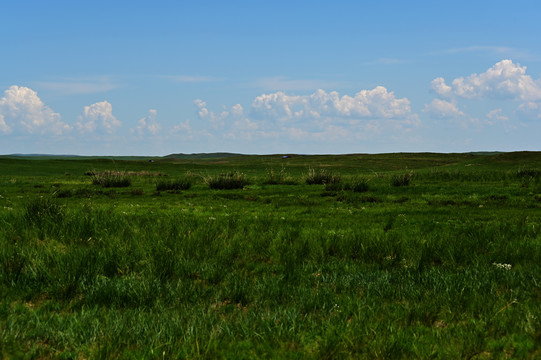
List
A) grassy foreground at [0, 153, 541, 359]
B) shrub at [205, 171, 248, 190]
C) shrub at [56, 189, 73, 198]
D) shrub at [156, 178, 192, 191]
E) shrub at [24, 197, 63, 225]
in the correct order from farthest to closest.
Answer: shrub at [205, 171, 248, 190]
shrub at [156, 178, 192, 191]
shrub at [56, 189, 73, 198]
shrub at [24, 197, 63, 225]
grassy foreground at [0, 153, 541, 359]

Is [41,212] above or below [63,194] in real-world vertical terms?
above

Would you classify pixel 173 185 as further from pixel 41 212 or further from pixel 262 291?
pixel 262 291

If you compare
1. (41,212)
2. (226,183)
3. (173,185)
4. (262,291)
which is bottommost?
(262,291)

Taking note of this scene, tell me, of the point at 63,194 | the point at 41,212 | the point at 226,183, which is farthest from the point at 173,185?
the point at 41,212

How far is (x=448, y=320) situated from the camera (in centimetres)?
586

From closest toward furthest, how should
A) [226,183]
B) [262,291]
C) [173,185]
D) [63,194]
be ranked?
[262,291] < [63,194] < [226,183] < [173,185]

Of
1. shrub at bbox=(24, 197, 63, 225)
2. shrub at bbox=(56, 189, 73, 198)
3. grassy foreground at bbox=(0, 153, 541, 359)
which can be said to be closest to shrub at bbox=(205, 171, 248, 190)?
shrub at bbox=(56, 189, 73, 198)

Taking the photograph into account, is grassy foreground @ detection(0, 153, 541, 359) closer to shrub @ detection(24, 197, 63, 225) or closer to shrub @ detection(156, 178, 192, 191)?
shrub @ detection(24, 197, 63, 225)

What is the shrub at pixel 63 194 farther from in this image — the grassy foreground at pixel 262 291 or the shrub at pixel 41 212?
the shrub at pixel 41 212

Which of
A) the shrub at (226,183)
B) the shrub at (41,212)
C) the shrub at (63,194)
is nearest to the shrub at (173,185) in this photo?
the shrub at (226,183)

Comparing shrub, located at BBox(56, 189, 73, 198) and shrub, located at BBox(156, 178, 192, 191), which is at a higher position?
shrub, located at BBox(156, 178, 192, 191)

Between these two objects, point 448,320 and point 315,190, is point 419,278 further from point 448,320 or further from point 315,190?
point 315,190

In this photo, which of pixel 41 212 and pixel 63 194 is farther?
pixel 63 194

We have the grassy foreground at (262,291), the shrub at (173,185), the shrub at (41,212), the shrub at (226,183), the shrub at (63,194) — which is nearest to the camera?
the grassy foreground at (262,291)
